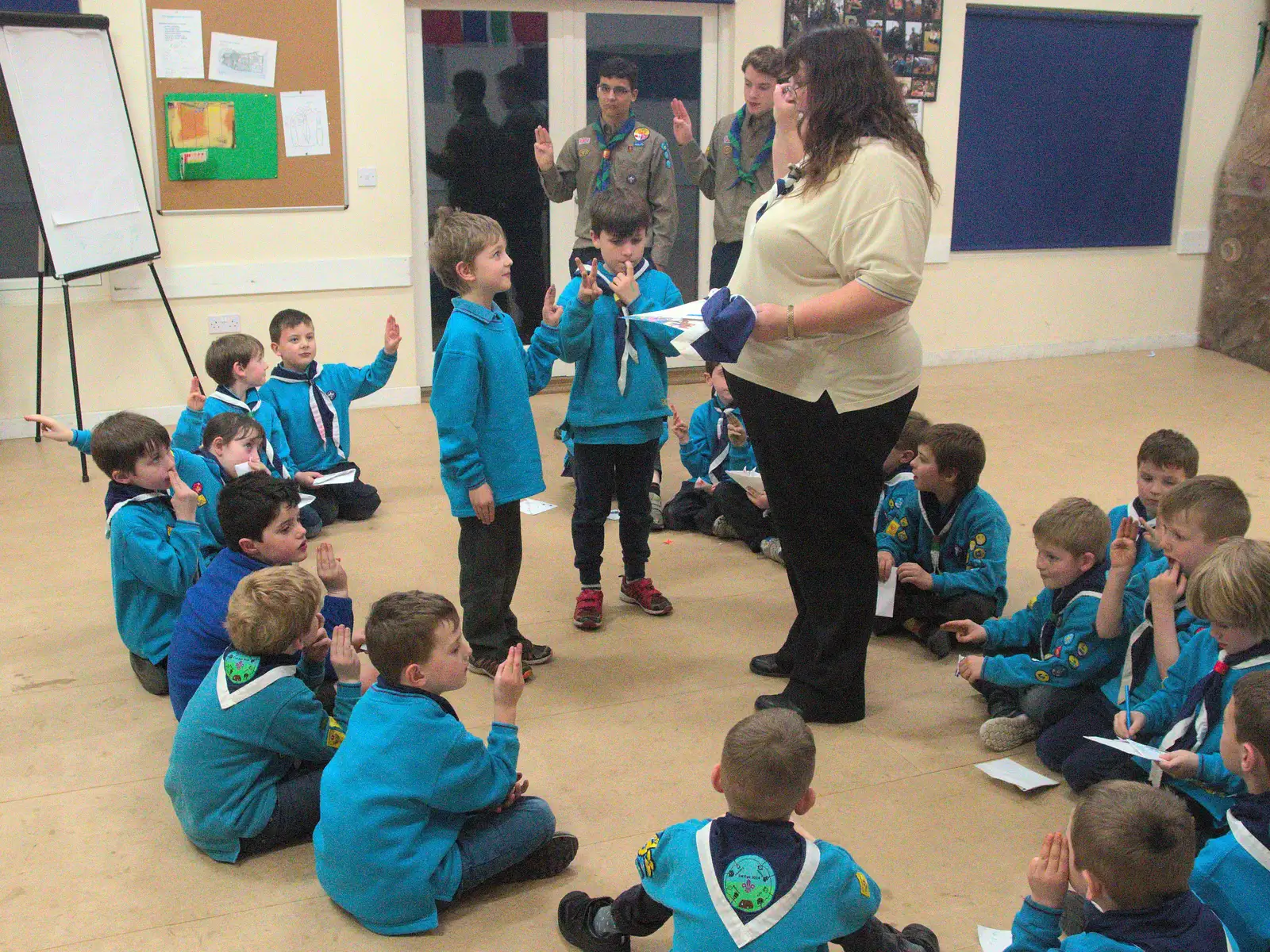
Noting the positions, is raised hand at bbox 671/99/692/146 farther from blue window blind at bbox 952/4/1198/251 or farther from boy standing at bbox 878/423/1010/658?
blue window blind at bbox 952/4/1198/251

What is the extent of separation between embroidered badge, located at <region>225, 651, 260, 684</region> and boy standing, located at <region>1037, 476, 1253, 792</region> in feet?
5.58

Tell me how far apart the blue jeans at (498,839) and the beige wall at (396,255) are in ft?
13.8

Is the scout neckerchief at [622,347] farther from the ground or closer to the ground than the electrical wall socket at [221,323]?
farther from the ground

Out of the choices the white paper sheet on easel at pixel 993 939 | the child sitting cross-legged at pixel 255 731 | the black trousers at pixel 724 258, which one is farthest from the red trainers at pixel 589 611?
the black trousers at pixel 724 258

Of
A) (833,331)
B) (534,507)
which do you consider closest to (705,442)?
(534,507)

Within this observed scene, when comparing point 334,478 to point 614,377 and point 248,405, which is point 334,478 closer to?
point 248,405

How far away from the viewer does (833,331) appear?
2.52 m

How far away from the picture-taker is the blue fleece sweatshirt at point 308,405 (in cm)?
454

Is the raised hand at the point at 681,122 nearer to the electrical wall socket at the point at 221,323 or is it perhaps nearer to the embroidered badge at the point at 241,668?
the electrical wall socket at the point at 221,323

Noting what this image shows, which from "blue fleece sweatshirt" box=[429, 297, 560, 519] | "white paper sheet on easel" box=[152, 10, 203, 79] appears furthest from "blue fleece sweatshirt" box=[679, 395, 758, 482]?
"white paper sheet on easel" box=[152, 10, 203, 79]

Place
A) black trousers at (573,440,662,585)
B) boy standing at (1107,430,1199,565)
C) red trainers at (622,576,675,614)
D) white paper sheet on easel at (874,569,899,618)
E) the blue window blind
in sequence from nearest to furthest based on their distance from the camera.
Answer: boy standing at (1107,430,1199,565), white paper sheet on easel at (874,569,899,618), black trousers at (573,440,662,585), red trainers at (622,576,675,614), the blue window blind

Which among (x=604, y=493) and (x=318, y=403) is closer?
(x=604, y=493)

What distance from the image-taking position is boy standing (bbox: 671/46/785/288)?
5.19 m

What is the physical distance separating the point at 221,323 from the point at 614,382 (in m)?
3.16
